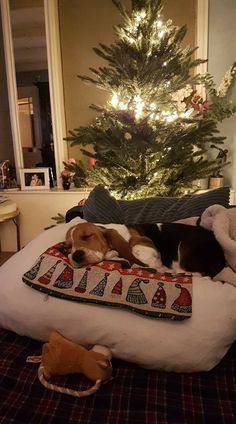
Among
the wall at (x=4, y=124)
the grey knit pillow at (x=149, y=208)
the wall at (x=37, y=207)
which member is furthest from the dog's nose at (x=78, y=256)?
the wall at (x=4, y=124)

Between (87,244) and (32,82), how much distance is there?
2370mm

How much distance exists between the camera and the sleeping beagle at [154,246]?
3.40 feet

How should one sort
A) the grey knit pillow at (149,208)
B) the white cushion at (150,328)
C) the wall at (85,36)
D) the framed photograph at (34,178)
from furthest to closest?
1. the framed photograph at (34,178)
2. the wall at (85,36)
3. the grey knit pillow at (149,208)
4. the white cushion at (150,328)

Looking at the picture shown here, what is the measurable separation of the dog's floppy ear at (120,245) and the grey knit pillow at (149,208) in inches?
9.3

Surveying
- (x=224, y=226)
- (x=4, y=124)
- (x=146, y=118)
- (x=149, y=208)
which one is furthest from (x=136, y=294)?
(x=4, y=124)

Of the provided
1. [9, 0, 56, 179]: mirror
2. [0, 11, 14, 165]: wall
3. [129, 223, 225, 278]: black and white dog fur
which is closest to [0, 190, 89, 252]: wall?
[9, 0, 56, 179]: mirror

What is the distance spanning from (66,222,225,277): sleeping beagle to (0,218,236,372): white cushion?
0.16 meters

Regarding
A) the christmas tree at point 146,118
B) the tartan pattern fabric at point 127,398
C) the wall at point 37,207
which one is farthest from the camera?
the wall at point 37,207

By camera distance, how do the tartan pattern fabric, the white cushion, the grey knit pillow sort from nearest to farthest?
1. the tartan pattern fabric
2. the white cushion
3. the grey knit pillow

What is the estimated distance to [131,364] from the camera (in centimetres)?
87

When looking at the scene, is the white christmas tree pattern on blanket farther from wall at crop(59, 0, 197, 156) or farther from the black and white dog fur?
wall at crop(59, 0, 197, 156)

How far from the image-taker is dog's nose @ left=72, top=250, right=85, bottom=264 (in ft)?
3.21

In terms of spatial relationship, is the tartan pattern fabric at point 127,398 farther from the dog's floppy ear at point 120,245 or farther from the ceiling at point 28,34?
the ceiling at point 28,34

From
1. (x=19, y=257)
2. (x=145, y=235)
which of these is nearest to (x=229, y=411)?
(x=145, y=235)
